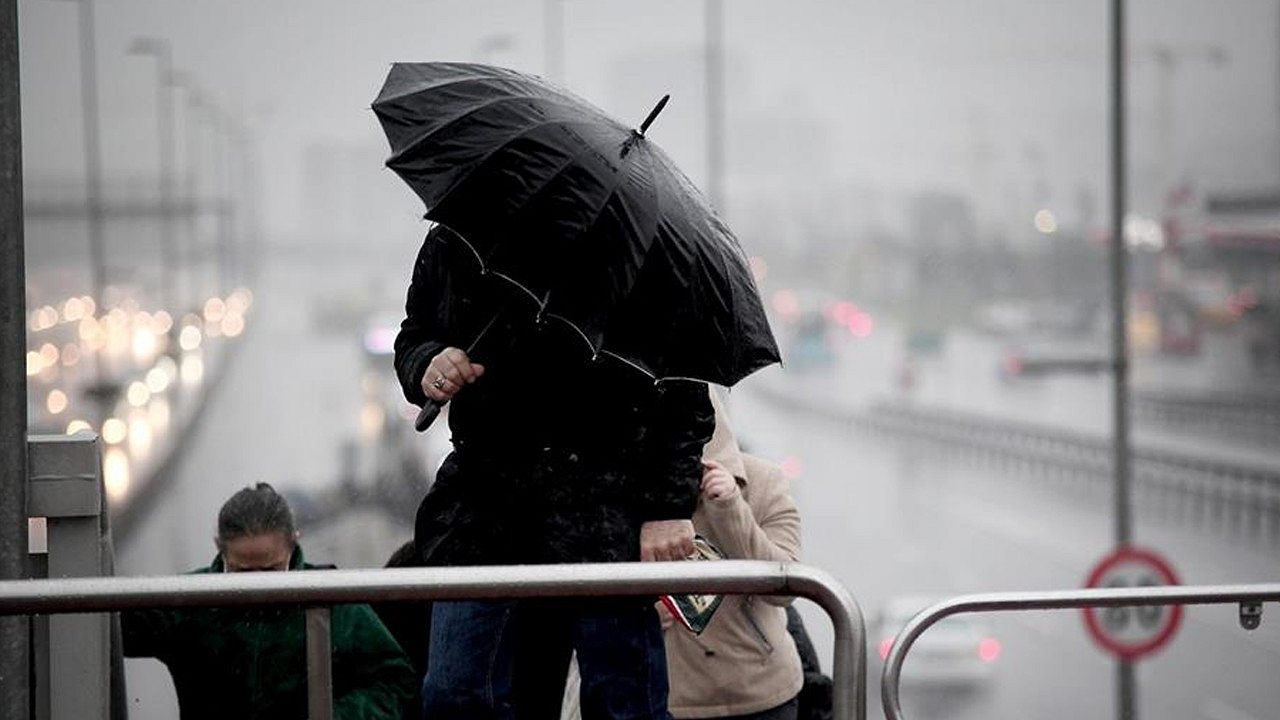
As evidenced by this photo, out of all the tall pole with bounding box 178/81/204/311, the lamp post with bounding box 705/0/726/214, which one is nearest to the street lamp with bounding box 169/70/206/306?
the tall pole with bounding box 178/81/204/311

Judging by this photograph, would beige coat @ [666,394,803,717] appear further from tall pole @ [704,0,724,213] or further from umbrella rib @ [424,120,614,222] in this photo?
tall pole @ [704,0,724,213]

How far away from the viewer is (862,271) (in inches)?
2940

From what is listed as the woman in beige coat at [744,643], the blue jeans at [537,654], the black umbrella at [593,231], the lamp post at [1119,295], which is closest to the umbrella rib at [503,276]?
the black umbrella at [593,231]

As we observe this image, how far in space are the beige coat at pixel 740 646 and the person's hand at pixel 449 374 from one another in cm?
71

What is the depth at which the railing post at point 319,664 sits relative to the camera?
9.91ft

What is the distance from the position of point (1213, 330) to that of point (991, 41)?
61657mm

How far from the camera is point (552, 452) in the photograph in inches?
132

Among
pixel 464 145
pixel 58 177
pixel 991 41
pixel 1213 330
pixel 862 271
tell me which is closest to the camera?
pixel 464 145

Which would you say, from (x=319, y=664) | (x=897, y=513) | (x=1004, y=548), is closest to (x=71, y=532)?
(x=319, y=664)

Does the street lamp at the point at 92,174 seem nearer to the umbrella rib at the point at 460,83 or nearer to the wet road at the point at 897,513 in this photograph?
the wet road at the point at 897,513

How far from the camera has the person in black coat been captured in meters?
3.35

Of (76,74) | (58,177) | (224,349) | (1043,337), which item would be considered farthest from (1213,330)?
(76,74)

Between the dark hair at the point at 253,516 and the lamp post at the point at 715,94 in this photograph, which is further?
the lamp post at the point at 715,94

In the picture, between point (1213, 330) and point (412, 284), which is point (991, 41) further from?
point (412, 284)
